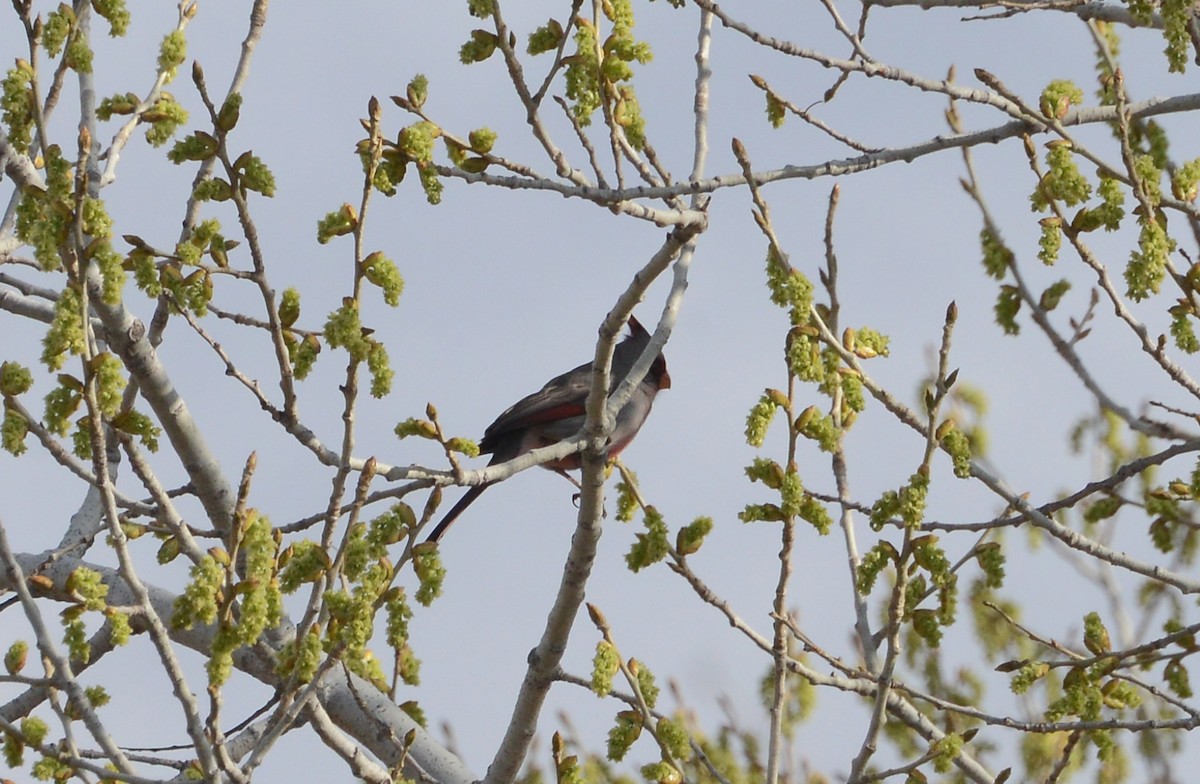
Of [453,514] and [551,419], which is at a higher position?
[551,419]

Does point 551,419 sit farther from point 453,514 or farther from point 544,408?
point 453,514

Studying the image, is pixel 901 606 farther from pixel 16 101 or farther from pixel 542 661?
pixel 16 101

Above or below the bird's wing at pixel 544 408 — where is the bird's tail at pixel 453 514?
below

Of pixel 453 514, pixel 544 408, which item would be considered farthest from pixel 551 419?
pixel 453 514

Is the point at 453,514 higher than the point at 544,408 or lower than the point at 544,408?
lower

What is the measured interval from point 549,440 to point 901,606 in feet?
12.5

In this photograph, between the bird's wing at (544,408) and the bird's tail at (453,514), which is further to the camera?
the bird's wing at (544,408)

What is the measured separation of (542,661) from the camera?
16.7ft

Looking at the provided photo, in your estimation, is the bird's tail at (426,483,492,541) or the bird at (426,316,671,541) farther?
the bird at (426,316,671,541)

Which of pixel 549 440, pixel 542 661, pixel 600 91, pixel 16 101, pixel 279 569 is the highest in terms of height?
pixel 549 440

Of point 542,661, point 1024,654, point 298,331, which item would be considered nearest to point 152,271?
point 298,331

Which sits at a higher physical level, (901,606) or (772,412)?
(772,412)

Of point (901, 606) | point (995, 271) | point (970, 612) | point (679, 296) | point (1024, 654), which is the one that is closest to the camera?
point (901, 606)

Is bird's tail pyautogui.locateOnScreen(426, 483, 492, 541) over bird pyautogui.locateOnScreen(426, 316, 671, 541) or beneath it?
beneath
